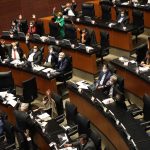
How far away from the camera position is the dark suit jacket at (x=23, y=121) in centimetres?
835

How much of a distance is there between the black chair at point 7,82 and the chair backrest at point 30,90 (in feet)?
2.60

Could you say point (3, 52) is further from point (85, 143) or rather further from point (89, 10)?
point (85, 143)

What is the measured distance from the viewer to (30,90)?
10008mm

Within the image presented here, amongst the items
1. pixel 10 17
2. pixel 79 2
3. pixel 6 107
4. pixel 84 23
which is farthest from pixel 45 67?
pixel 79 2

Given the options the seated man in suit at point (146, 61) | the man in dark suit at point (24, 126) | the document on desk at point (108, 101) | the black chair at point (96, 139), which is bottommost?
the man in dark suit at point (24, 126)

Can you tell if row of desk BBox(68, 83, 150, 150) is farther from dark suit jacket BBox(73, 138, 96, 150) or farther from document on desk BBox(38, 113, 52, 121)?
document on desk BBox(38, 113, 52, 121)

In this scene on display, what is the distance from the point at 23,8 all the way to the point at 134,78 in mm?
8300

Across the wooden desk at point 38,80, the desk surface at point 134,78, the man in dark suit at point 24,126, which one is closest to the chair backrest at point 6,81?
the wooden desk at point 38,80

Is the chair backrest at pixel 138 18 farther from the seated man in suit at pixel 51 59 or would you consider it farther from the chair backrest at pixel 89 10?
the seated man in suit at pixel 51 59

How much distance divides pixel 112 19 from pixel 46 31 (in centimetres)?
239

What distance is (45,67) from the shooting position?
1108cm

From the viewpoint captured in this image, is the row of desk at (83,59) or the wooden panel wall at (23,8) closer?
the row of desk at (83,59)

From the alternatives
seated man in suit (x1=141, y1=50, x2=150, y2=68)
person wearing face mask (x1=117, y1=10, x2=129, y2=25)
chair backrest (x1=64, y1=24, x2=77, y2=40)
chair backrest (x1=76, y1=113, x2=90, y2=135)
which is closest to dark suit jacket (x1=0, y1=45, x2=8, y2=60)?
chair backrest (x1=64, y1=24, x2=77, y2=40)

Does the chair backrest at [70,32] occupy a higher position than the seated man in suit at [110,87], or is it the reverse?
the chair backrest at [70,32]
